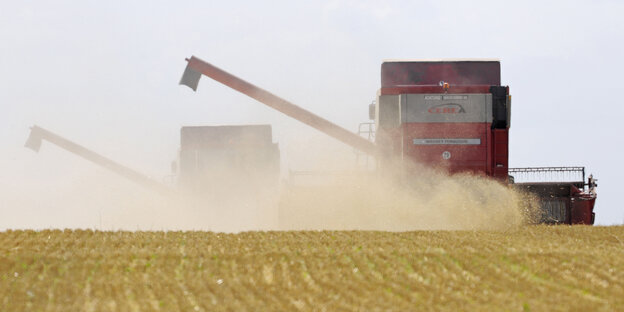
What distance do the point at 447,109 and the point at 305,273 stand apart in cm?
703

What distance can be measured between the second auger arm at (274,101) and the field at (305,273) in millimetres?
4416

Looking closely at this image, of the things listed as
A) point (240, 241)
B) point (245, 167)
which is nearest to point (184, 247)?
point (240, 241)

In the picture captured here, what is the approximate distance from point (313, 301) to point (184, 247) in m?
3.44

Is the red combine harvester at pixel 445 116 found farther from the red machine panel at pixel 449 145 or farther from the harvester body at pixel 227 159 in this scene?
the harvester body at pixel 227 159

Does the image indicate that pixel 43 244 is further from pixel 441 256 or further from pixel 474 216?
pixel 474 216

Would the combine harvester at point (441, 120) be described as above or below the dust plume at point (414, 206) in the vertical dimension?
above

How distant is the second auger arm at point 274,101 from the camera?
1605cm

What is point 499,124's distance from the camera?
1500 centimetres

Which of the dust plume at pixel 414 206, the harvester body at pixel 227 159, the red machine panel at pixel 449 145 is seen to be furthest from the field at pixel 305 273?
the harvester body at pixel 227 159

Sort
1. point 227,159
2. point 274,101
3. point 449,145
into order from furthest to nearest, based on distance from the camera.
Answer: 1. point 227,159
2. point 274,101
3. point 449,145

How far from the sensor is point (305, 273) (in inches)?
344

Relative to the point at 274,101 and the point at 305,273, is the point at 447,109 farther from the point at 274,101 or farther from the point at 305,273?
the point at 305,273

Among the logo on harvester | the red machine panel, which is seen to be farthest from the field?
the logo on harvester

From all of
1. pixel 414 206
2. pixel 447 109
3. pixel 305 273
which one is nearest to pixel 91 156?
pixel 414 206
